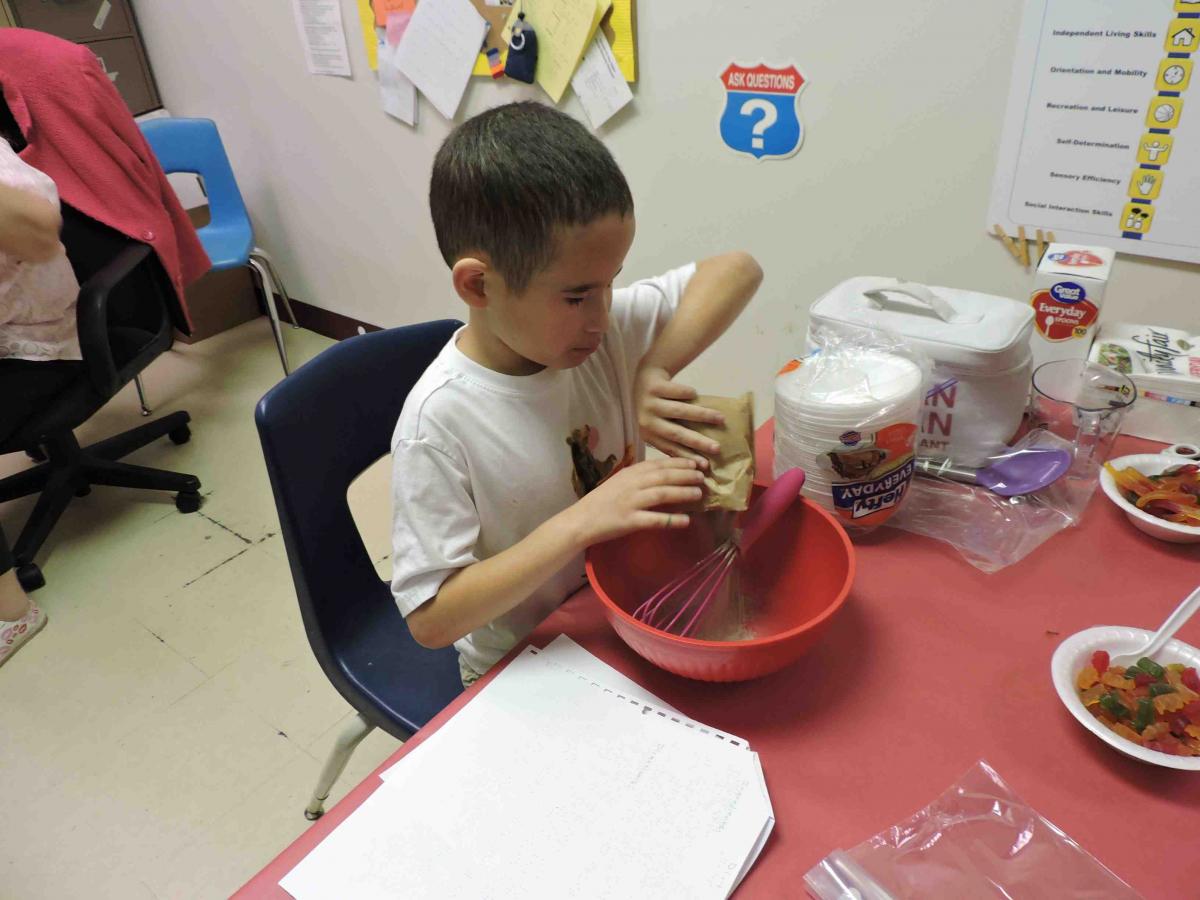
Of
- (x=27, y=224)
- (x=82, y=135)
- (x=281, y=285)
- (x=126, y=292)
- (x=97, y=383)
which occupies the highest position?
(x=82, y=135)

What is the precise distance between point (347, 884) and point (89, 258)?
5.68ft

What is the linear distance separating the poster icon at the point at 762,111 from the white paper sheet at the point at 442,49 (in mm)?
601

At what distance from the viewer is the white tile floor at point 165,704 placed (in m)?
1.27

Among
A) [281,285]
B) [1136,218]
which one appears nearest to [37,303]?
[281,285]

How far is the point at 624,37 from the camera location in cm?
151

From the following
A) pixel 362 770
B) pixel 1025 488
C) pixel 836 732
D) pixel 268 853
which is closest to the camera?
pixel 836 732

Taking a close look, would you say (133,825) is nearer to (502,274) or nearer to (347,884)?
(347,884)

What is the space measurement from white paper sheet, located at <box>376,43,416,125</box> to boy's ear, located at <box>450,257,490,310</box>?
1.51m

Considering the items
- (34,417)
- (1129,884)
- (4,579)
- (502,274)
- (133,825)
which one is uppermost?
(502,274)

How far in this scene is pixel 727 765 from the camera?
545 mm

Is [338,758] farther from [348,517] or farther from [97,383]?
[97,383]

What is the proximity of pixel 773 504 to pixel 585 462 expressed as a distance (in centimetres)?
23

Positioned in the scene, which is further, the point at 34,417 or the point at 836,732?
the point at 34,417

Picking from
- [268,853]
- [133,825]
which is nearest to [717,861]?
[268,853]
